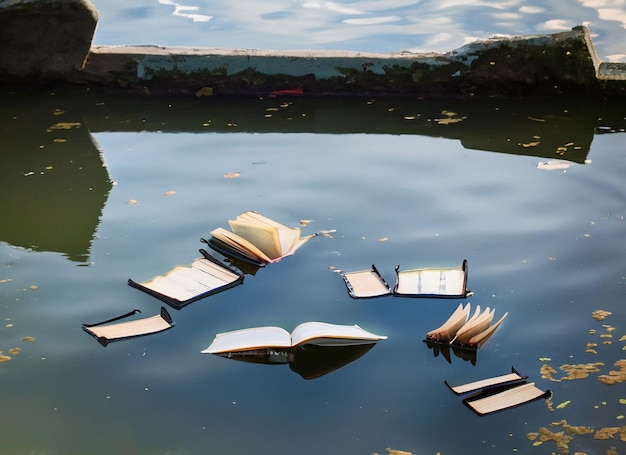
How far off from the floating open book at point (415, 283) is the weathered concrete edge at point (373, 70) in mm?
2884

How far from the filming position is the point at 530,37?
5316 mm

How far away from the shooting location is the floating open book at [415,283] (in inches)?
107

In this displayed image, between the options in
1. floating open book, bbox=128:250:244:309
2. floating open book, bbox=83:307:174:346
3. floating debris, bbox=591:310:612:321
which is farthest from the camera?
floating open book, bbox=128:250:244:309

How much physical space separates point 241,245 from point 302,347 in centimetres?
76

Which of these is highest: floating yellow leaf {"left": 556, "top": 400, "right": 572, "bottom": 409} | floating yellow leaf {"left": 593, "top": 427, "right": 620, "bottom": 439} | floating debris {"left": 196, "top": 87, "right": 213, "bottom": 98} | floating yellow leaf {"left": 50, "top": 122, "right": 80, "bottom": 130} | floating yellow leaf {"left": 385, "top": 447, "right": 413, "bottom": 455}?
floating debris {"left": 196, "top": 87, "right": 213, "bottom": 98}

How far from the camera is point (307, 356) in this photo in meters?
2.37

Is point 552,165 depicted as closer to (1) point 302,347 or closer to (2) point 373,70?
(2) point 373,70

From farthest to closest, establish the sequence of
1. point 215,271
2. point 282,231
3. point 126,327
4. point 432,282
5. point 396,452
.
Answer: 1. point 282,231
2. point 215,271
3. point 432,282
4. point 126,327
5. point 396,452

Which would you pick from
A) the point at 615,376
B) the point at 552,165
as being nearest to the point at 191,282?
the point at 615,376

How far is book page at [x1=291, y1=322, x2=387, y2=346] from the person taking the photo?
236 centimetres

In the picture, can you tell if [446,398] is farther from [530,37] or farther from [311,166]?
[530,37]

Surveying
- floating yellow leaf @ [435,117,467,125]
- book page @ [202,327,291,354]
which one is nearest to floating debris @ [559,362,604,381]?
book page @ [202,327,291,354]

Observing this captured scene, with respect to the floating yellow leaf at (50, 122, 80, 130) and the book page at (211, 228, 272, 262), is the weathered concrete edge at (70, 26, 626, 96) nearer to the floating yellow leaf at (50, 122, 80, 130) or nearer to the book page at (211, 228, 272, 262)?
the floating yellow leaf at (50, 122, 80, 130)

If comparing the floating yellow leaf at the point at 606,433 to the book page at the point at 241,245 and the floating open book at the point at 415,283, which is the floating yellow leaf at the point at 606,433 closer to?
the floating open book at the point at 415,283
